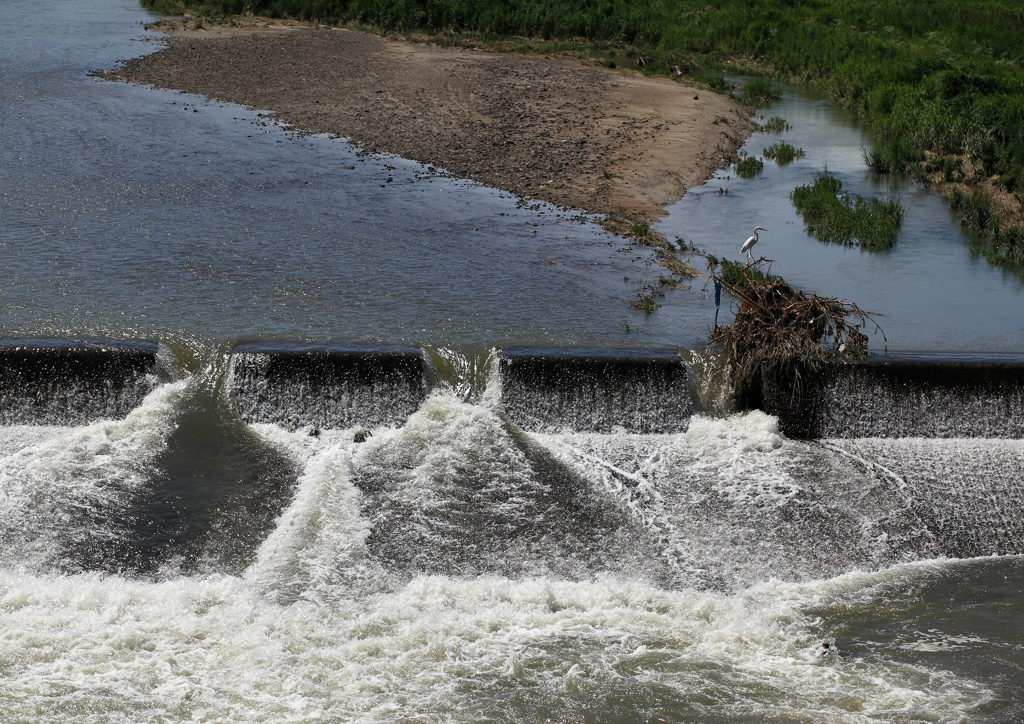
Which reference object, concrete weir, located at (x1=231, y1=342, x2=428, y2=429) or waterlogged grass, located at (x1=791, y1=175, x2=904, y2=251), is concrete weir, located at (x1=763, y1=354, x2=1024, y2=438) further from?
waterlogged grass, located at (x1=791, y1=175, x2=904, y2=251)

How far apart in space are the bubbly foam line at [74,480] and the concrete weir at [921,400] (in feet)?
21.6

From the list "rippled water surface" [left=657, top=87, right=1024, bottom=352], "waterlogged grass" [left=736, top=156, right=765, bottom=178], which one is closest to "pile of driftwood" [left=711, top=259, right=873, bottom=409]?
"rippled water surface" [left=657, top=87, right=1024, bottom=352]

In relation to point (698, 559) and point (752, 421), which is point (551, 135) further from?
point (698, 559)

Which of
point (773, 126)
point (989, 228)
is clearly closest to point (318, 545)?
point (989, 228)

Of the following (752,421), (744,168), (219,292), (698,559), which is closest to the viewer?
(698,559)

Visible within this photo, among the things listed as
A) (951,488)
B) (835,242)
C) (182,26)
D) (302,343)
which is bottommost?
(951,488)

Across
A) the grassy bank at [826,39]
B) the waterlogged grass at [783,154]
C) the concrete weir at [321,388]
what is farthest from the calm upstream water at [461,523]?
the grassy bank at [826,39]

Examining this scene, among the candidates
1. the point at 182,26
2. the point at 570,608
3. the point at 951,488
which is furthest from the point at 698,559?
the point at 182,26

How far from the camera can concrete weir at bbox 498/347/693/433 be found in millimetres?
11492

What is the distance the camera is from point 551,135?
896 inches

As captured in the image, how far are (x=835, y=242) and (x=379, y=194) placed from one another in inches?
312

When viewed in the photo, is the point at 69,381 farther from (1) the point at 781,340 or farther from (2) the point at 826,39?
(2) the point at 826,39

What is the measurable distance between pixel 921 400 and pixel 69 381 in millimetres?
9234

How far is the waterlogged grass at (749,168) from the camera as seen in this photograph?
2169 centimetres
